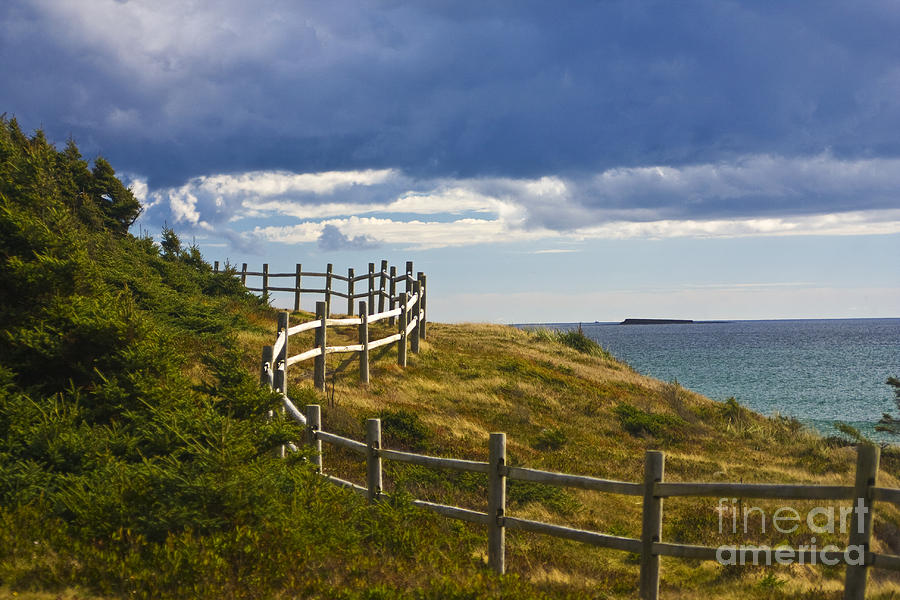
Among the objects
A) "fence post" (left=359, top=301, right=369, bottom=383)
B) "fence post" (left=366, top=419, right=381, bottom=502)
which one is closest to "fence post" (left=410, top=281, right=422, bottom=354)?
"fence post" (left=359, top=301, right=369, bottom=383)

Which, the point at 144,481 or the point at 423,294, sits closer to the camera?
the point at 144,481

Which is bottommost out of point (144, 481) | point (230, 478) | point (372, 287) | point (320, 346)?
point (144, 481)

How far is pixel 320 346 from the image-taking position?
15375 millimetres

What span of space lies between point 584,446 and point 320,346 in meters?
6.75

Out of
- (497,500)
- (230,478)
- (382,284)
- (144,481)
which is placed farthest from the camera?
(382,284)

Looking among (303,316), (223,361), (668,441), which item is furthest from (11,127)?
(668,441)

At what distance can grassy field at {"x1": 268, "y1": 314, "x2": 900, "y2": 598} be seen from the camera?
7.96 meters

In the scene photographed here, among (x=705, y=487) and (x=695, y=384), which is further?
(x=695, y=384)

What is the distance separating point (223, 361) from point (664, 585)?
645 cm

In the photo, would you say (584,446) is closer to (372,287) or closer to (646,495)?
(646,495)

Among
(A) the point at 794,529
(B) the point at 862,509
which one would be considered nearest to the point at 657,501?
(B) the point at 862,509

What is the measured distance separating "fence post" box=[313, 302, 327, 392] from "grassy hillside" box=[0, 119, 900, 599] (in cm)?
63

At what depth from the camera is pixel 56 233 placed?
33.9 ft

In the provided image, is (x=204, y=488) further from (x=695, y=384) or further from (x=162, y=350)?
(x=695, y=384)
